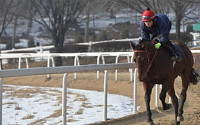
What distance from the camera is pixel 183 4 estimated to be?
1784 cm

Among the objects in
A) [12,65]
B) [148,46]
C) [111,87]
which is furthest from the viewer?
[12,65]

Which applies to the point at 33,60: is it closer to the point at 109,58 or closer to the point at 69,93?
the point at 109,58

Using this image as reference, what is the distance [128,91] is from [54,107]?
12.0 feet

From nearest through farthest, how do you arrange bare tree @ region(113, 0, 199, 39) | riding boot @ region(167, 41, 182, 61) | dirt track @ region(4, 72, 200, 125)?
riding boot @ region(167, 41, 182, 61) → dirt track @ region(4, 72, 200, 125) → bare tree @ region(113, 0, 199, 39)

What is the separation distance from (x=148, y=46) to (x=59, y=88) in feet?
29.1

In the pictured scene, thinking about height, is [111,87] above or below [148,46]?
below

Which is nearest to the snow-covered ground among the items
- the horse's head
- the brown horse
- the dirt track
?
the dirt track

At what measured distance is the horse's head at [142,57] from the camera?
6.17 m

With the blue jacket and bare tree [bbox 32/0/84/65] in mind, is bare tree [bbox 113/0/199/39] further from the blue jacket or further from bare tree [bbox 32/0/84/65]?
the blue jacket

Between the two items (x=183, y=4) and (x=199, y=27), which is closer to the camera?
(x=183, y=4)

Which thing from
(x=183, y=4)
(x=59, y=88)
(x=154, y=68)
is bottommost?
(x=59, y=88)

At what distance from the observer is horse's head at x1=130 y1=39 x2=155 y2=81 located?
6.17m

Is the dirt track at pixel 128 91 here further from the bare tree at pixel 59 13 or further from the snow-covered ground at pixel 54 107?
the bare tree at pixel 59 13

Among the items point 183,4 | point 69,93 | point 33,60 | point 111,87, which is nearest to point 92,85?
point 111,87
